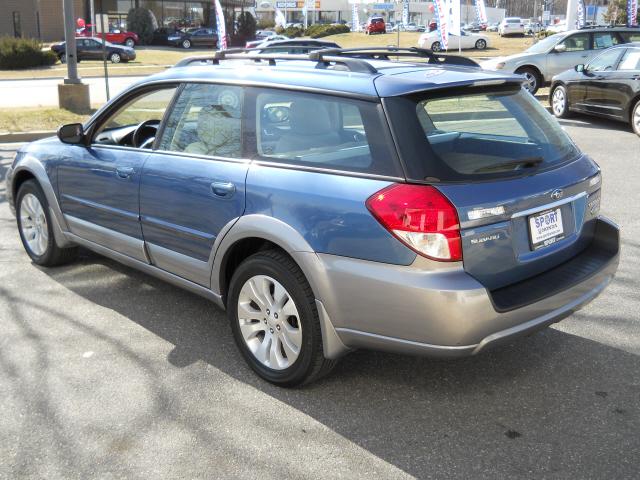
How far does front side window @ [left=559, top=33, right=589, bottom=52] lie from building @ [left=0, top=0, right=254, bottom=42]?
43526 millimetres

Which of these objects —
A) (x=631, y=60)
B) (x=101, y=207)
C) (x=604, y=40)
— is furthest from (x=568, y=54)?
A: (x=101, y=207)

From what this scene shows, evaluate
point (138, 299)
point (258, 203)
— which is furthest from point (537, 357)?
point (138, 299)

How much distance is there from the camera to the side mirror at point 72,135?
4.95 metres

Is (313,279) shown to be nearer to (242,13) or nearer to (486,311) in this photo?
(486,311)

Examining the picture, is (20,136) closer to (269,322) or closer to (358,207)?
(269,322)

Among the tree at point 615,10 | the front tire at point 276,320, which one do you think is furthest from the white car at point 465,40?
the front tire at point 276,320

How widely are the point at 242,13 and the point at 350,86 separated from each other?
5847 cm

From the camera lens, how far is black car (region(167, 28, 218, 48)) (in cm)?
5219

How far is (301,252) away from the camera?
131 inches

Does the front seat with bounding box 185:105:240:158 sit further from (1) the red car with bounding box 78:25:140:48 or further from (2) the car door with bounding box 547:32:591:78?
(1) the red car with bounding box 78:25:140:48

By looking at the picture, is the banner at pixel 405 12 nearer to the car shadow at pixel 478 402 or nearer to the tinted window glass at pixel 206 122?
the tinted window glass at pixel 206 122

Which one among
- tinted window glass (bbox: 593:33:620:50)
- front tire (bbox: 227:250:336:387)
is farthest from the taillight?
tinted window glass (bbox: 593:33:620:50)

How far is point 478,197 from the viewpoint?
3.12m

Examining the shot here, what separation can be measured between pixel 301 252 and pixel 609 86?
37.3 feet
